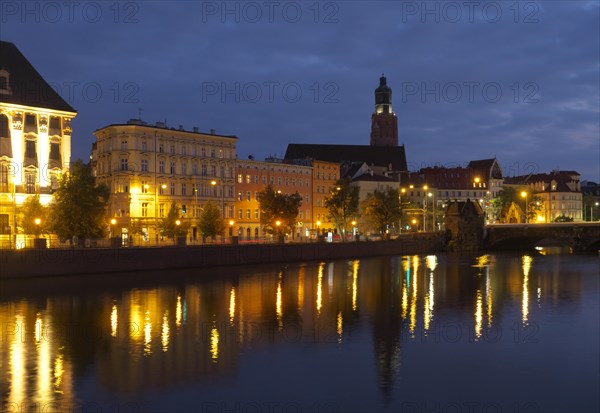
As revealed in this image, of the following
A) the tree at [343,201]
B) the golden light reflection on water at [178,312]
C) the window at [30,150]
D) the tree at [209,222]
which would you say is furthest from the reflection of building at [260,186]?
the golden light reflection on water at [178,312]

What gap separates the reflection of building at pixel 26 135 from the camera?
7419 centimetres

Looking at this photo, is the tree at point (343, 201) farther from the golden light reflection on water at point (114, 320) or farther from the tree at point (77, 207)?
the golden light reflection on water at point (114, 320)

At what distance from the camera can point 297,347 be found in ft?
101

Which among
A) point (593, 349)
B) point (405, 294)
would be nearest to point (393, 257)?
point (405, 294)

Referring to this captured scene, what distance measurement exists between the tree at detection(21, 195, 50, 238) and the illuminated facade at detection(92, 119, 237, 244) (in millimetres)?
17996

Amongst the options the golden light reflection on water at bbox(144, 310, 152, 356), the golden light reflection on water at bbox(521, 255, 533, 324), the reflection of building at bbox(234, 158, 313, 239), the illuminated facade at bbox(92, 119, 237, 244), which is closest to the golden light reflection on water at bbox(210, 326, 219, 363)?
the golden light reflection on water at bbox(144, 310, 152, 356)

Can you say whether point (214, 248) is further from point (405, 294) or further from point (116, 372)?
point (116, 372)

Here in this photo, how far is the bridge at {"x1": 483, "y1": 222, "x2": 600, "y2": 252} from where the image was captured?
367 feet

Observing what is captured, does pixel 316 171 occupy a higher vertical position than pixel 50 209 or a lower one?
higher

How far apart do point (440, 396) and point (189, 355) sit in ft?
33.6

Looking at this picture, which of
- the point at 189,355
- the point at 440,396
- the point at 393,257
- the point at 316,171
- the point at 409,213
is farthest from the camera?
the point at 409,213

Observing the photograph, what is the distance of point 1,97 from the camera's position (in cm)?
7494

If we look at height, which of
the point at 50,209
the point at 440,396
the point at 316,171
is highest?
the point at 316,171

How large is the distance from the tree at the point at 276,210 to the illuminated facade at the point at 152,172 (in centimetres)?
636
